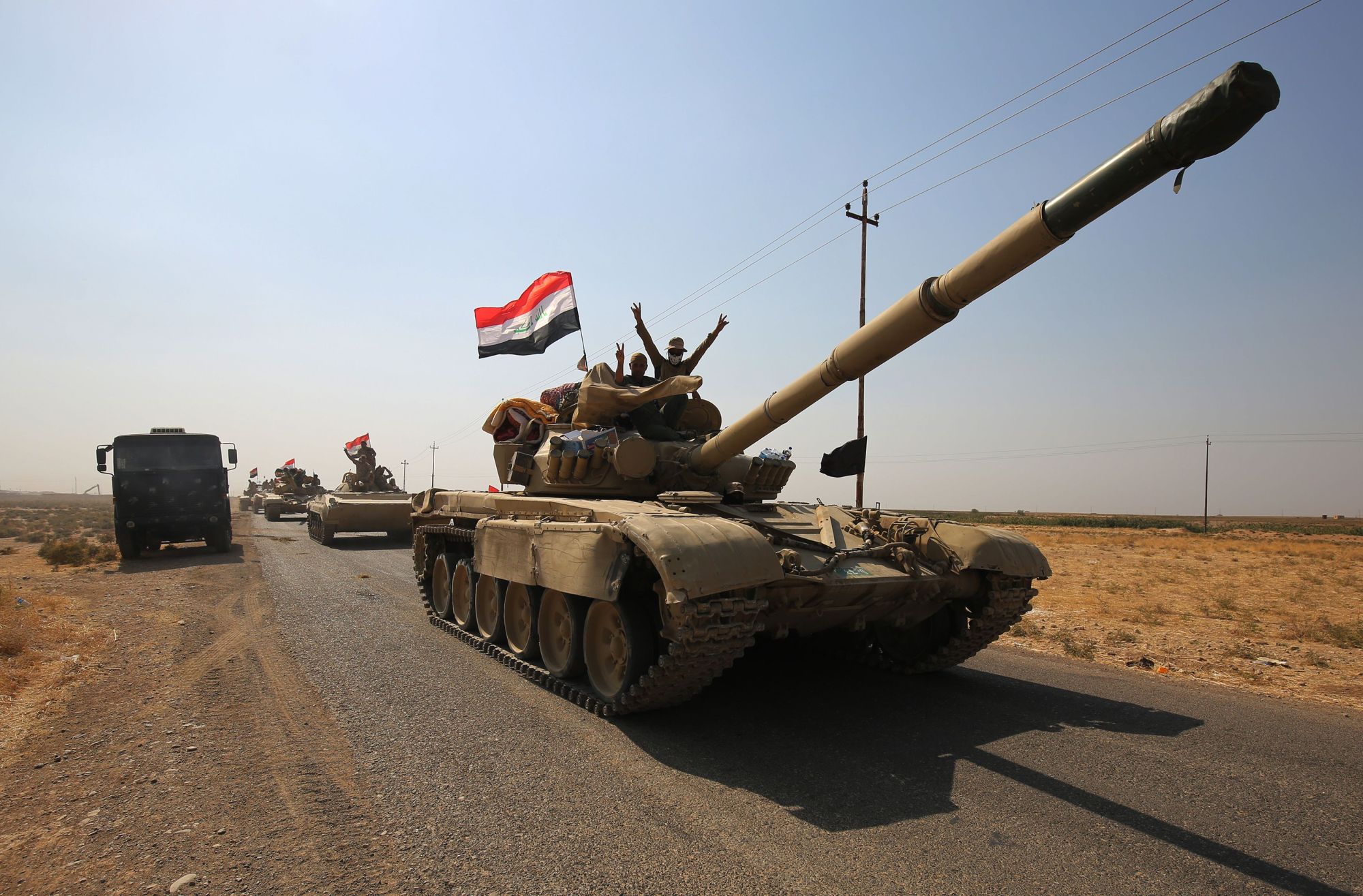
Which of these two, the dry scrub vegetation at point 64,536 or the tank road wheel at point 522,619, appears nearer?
the tank road wheel at point 522,619

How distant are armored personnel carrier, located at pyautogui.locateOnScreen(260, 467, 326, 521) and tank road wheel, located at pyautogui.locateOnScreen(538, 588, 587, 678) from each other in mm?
30478

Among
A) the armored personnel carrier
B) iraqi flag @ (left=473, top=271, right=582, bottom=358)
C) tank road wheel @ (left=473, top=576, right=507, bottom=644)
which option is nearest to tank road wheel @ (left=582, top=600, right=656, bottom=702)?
tank road wheel @ (left=473, top=576, right=507, bottom=644)

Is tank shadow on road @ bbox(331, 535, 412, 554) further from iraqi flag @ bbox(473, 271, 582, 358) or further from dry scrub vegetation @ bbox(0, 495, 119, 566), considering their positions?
iraqi flag @ bbox(473, 271, 582, 358)

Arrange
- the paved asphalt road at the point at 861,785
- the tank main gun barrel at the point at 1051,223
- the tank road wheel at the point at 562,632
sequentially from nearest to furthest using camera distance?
the tank main gun barrel at the point at 1051,223 → the paved asphalt road at the point at 861,785 → the tank road wheel at the point at 562,632

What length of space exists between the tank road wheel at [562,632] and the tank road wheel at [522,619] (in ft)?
0.50

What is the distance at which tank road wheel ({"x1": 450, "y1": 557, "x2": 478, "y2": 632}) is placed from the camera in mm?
9375

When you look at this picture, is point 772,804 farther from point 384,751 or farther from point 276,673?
point 276,673

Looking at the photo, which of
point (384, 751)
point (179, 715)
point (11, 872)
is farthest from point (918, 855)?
point (179, 715)

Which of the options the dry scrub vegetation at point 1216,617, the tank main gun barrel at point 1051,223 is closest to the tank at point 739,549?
the tank main gun barrel at point 1051,223

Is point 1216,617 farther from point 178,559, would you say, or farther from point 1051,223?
point 178,559

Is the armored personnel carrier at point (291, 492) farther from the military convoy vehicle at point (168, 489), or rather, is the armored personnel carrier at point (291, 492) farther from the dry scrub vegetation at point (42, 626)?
the military convoy vehicle at point (168, 489)

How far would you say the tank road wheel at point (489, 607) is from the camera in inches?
335

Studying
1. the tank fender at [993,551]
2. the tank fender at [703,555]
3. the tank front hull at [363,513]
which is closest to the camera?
the tank fender at [703,555]

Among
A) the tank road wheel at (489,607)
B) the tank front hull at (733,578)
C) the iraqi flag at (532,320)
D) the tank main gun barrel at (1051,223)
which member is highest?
Result: the iraqi flag at (532,320)
